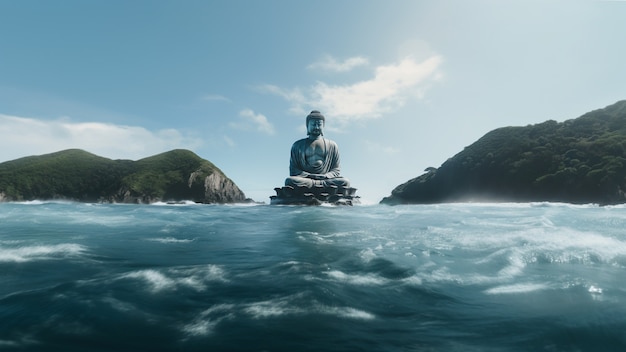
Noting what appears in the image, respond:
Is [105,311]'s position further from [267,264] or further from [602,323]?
[602,323]

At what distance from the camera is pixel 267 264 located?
5871 mm

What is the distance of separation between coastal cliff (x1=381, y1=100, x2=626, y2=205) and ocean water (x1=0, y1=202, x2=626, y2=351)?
110 feet

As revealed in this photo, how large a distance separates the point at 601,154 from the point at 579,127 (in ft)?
40.4

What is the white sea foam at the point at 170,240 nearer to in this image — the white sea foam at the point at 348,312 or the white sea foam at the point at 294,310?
the white sea foam at the point at 294,310

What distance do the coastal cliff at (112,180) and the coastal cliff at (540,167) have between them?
150ft

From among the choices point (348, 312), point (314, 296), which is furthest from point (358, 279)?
point (348, 312)

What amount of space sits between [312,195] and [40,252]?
934 inches

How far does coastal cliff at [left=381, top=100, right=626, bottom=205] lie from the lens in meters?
33.3

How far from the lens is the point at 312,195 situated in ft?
97.1

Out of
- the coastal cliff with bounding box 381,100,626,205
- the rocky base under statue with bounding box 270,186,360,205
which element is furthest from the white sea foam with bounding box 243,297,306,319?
the coastal cliff with bounding box 381,100,626,205

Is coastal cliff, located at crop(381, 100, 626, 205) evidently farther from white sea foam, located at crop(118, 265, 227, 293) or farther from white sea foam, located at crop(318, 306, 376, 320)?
white sea foam, located at crop(118, 265, 227, 293)

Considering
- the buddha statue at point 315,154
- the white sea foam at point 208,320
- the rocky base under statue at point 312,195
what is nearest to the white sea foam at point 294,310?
the white sea foam at point 208,320

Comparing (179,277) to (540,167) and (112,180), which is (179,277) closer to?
(540,167)

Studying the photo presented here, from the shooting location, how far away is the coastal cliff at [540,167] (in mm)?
33281
